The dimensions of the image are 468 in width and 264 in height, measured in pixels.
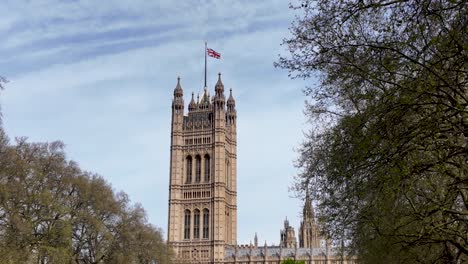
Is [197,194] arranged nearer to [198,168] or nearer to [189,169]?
[198,168]

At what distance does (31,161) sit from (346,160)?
111ft

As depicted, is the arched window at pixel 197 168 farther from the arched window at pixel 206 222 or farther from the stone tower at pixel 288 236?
the stone tower at pixel 288 236

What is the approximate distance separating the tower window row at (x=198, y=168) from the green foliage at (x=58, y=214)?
5828cm

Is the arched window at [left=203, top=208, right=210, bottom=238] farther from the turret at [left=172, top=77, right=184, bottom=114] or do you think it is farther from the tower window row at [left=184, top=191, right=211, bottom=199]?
the turret at [left=172, top=77, right=184, bottom=114]

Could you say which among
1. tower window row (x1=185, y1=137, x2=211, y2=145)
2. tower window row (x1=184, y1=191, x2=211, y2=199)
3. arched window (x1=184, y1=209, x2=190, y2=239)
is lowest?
arched window (x1=184, y1=209, x2=190, y2=239)

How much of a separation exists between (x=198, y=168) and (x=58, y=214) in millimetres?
77791

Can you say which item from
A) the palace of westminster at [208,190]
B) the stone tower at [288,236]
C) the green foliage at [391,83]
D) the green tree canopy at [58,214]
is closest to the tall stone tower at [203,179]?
the palace of westminster at [208,190]

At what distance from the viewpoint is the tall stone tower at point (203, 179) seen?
117 meters

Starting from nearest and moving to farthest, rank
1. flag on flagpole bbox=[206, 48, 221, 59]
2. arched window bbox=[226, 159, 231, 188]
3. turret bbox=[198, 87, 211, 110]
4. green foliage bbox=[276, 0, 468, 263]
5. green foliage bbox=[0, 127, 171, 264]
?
1. green foliage bbox=[276, 0, 468, 263]
2. green foliage bbox=[0, 127, 171, 264]
3. flag on flagpole bbox=[206, 48, 221, 59]
4. arched window bbox=[226, 159, 231, 188]
5. turret bbox=[198, 87, 211, 110]

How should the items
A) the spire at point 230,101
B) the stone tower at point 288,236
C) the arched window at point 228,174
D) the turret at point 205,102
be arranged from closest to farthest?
1. the arched window at point 228,174
2. the turret at point 205,102
3. the spire at point 230,101
4. the stone tower at point 288,236

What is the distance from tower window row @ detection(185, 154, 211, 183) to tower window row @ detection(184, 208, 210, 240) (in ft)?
20.8

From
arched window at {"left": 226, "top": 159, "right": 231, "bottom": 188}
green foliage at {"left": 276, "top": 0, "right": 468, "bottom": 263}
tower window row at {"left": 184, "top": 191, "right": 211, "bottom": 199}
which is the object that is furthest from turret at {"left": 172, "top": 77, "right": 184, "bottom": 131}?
green foliage at {"left": 276, "top": 0, "right": 468, "bottom": 263}

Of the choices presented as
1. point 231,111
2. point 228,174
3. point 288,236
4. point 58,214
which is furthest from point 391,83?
point 288,236

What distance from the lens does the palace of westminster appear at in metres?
117
